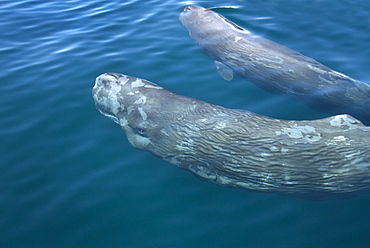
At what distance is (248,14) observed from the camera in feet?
33.4

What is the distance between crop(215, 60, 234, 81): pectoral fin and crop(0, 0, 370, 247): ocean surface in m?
0.18

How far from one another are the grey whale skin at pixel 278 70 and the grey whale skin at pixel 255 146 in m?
1.55

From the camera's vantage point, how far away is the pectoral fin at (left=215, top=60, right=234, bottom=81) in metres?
7.46

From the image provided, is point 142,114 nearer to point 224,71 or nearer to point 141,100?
point 141,100

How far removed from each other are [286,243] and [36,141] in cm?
478

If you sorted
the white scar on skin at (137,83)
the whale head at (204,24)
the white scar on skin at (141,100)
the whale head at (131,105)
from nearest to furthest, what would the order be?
the whale head at (131,105) < the white scar on skin at (141,100) < the white scar on skin at (137,83) < the whale head at (204,24)

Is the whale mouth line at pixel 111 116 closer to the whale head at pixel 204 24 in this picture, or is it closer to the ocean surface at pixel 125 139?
the ocean surface at pixel 125 139

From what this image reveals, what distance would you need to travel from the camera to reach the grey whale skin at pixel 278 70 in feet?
21.0

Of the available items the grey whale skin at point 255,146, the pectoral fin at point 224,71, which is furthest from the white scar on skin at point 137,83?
the pectoral fin at point 224,71

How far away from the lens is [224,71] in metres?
7.64

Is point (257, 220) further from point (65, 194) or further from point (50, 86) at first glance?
point (50, 86)

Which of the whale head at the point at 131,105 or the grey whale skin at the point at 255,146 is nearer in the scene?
the grey whale skin at the point at 255,146

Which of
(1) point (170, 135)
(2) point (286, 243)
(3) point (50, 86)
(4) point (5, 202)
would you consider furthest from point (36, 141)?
(2) point (286, 243)

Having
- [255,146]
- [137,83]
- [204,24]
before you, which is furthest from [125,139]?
[204,24]
